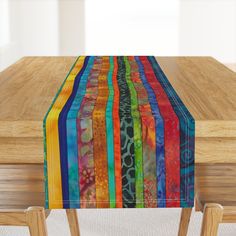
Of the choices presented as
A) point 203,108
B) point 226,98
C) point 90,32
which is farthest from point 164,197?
point 90,32

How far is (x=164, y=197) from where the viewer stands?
1449 mm

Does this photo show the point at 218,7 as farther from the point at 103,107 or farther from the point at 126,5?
the point at 103,107

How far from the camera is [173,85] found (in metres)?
1.94

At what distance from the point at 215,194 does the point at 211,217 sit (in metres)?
0.45

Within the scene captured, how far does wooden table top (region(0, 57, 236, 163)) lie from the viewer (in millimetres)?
1438

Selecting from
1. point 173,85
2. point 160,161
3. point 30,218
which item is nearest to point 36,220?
point 30,218

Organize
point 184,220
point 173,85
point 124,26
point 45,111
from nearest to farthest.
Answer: point 45,111 < point 173,85 < point 184,220 < point 124,26

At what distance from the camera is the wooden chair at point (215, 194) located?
133 cm

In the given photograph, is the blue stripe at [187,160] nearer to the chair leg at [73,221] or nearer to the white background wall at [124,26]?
the chair leg at [73,221]

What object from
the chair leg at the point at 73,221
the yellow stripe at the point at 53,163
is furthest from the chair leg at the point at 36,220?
the chair leg at the point at 73,221

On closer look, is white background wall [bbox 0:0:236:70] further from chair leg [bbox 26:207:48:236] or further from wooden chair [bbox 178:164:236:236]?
chair leg [bbox 26:207:48:236]

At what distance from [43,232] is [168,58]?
62.7 inches

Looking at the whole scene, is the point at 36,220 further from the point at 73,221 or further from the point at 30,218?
the point at 73,221

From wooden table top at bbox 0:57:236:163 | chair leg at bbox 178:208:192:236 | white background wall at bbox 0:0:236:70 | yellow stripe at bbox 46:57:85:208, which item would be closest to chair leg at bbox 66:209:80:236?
chair leg at bbox 178:208:192:236
